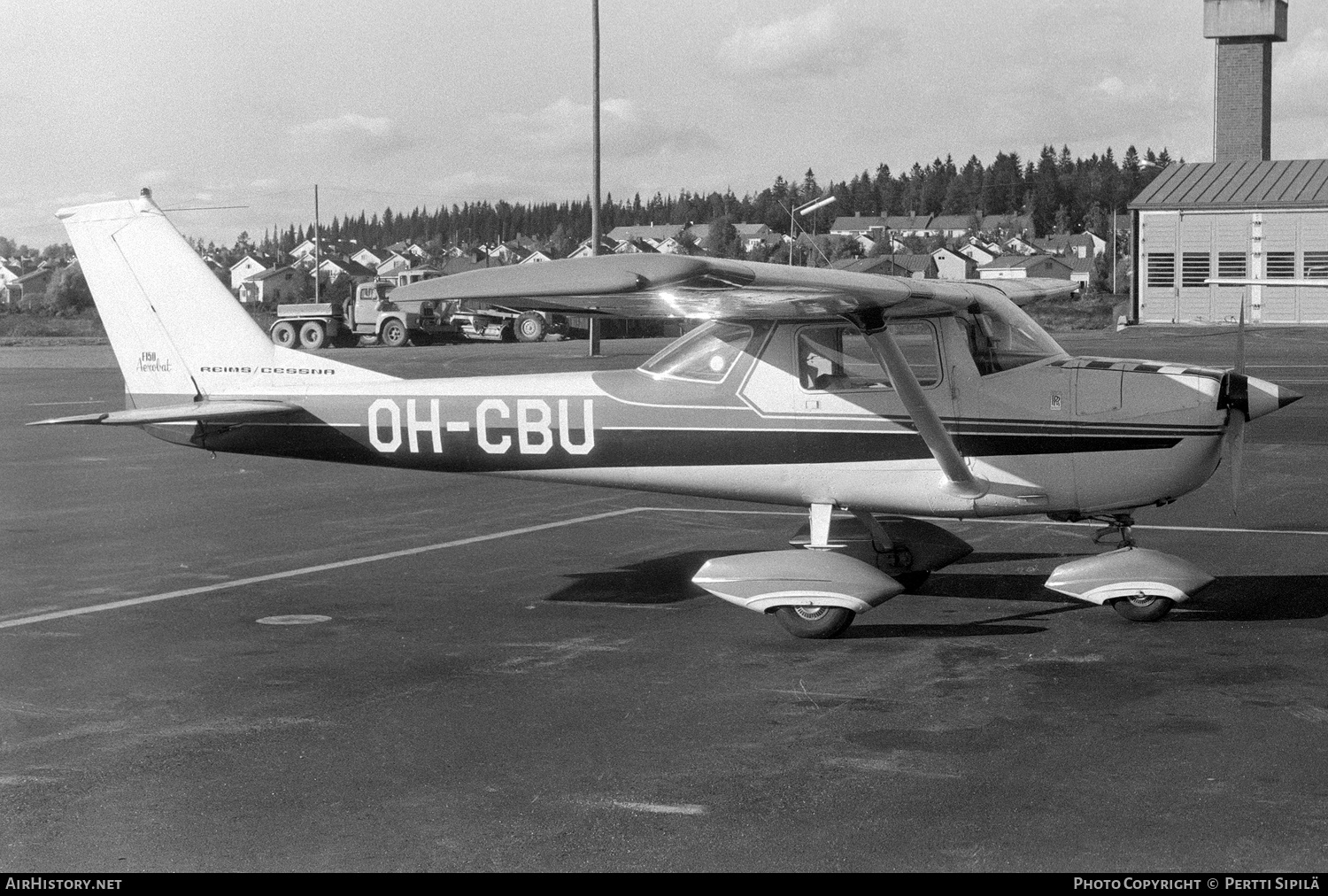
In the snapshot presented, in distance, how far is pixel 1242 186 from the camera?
188 ft

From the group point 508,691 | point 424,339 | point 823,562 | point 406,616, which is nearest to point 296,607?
point 406,616

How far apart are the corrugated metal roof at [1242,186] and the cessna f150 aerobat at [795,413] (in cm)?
5162

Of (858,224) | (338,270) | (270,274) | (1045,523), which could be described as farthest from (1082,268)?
(1045,523)

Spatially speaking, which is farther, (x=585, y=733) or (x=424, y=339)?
(x=424, y=339)

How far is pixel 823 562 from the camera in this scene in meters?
8.54

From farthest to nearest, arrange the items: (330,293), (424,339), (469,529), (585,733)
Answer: (330,293) → (424,339) → (469,529) → (585,733)

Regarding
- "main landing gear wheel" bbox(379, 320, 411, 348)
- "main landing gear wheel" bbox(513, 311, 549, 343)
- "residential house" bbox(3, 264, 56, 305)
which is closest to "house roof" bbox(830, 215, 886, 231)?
"residential house" bbox(3, 264, 56, 305)

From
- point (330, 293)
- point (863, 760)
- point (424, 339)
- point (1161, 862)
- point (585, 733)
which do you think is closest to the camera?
point (1161, 862)

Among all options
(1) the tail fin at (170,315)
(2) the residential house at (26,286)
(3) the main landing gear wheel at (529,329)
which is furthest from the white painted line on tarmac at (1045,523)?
(2) the residential house at (26,286)

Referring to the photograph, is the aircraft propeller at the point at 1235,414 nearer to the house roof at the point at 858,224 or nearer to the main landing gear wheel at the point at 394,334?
the main landing gear wheel at the point at 394,334

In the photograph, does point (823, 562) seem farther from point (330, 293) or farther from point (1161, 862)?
point (330, 293)

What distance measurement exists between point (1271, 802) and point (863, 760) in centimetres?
159

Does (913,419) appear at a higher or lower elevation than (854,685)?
higher

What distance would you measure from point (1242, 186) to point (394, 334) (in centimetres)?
3469
